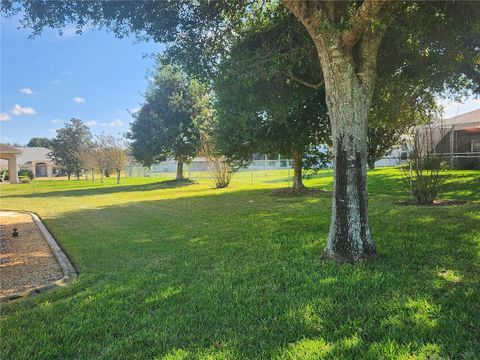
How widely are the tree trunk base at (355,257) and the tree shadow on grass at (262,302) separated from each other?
6.6 inches

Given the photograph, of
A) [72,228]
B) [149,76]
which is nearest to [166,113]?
[149,76]

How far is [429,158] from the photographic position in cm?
948

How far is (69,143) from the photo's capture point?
163 feet

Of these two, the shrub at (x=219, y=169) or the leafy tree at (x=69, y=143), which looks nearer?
the shrub at (x=219, y=169)

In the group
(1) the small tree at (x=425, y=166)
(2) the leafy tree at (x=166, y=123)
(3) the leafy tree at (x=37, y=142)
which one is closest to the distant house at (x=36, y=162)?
(3) the leafy tree at (x=37, y=142)

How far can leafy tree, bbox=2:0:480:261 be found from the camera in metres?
4.87

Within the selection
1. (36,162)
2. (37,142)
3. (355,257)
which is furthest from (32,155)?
(355,257)

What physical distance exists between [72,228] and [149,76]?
2338 centimetres

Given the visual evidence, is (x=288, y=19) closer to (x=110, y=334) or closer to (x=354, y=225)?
(x=354, y=225)

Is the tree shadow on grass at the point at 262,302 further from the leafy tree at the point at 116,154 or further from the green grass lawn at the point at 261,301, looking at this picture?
the leafy tree at the point at 116,154

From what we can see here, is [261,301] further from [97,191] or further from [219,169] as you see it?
[97,191]

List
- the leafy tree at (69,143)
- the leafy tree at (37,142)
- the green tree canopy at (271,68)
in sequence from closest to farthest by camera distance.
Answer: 1. the green tree canopy at (271,68)
2. the leafy tree at (69,143)
3. the leafy tree at (37,142)

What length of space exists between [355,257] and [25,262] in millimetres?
5248

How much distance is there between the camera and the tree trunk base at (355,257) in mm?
4848
